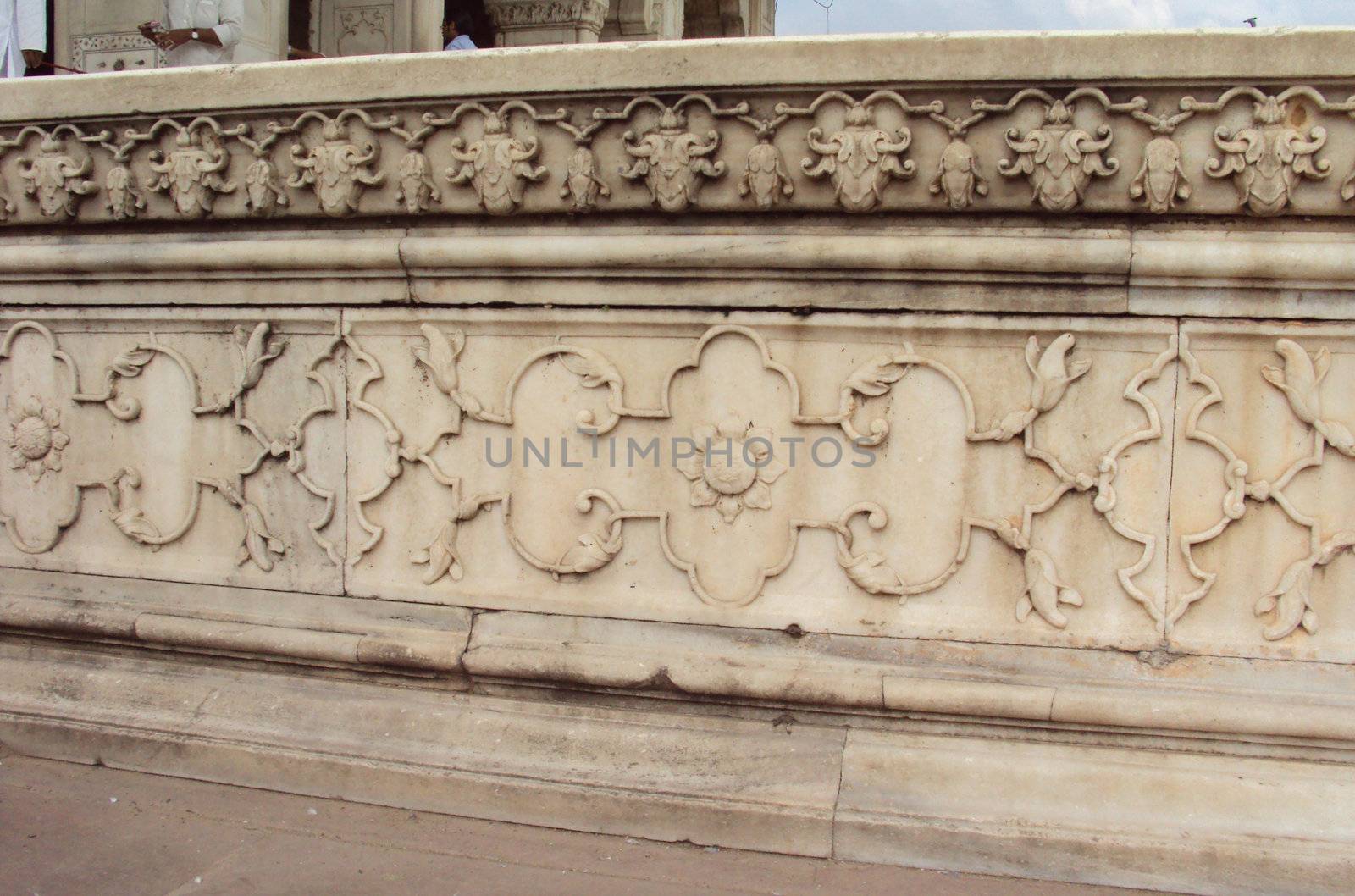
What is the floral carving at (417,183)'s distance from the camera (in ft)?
8.09

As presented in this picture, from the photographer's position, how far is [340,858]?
222 cm

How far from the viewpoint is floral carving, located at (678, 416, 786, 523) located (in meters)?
2.38

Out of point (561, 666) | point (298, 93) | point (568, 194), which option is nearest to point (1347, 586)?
point (561, 666)

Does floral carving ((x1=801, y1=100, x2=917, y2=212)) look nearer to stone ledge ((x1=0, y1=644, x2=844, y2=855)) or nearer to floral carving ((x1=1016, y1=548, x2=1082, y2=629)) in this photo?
floral carving ((x1=1016, y1=548, x2=1082, y2=629))

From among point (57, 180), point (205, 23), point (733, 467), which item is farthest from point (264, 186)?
point (205, 23)

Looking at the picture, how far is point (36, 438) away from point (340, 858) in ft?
4.51

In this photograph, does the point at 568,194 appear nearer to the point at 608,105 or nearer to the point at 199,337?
the point at 608,105

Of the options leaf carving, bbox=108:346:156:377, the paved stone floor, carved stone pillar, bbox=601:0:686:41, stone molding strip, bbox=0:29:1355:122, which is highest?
carved stone pillar, bbox=601:0:686:41

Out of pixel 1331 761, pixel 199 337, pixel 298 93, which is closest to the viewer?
pixel 1331 761

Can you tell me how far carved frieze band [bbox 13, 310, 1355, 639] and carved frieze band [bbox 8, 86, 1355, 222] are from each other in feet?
0.90

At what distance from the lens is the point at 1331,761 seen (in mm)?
2123

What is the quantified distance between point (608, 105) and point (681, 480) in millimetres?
758

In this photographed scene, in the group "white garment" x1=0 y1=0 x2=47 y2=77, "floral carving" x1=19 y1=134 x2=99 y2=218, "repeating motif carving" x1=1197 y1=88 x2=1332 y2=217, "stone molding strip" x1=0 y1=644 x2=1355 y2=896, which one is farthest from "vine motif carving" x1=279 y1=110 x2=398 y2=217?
"white garment" x1=0 y1=0 x2=47 y2=77

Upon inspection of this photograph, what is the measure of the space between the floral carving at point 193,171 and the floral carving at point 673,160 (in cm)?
95
